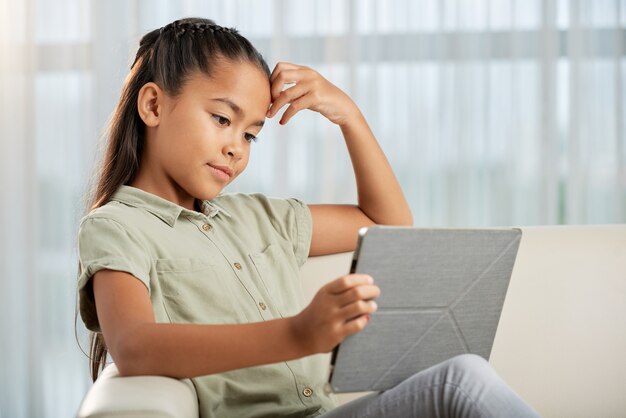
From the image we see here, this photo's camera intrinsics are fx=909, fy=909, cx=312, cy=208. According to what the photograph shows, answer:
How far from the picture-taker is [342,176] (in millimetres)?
2713

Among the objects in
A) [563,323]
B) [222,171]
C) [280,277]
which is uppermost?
[222,171]

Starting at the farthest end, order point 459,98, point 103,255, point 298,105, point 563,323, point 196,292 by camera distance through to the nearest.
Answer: point 459,98, point 563,323, point 298,105, point 196,292, point 103,255

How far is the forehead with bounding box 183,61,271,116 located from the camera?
4.89 ft

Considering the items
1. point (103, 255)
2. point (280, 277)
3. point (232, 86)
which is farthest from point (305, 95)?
point (103, 255)

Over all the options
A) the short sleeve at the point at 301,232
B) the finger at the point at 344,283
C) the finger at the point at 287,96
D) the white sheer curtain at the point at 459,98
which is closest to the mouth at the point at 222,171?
the finger at the point at 287,96

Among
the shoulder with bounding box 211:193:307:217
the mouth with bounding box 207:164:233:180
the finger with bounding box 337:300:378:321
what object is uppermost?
the mouth with bounding box 207:164:233:180

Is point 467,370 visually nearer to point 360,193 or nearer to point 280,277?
point 280,277

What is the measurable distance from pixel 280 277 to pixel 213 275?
7.1 inches

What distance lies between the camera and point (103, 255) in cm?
131

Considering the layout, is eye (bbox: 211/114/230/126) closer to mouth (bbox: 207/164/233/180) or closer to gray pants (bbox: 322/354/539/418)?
mouth (bbox: 207/164/233/180)

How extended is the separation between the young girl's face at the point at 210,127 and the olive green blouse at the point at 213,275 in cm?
7

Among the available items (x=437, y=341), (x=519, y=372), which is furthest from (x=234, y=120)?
(x=519, y=372)

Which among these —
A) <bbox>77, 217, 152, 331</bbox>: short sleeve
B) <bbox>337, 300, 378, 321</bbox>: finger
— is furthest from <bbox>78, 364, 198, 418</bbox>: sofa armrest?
<bbox>337, 300, 378, 321</bbox>: finger

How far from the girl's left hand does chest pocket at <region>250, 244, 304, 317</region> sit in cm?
24
